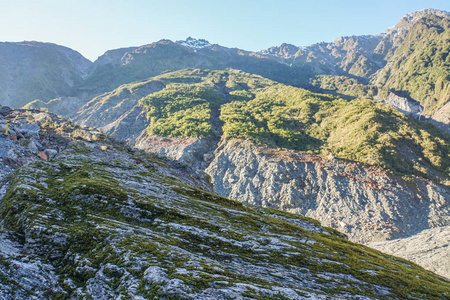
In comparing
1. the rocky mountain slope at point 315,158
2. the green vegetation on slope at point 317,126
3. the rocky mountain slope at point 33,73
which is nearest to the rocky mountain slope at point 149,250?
the rocky mountain slope at point 315,158

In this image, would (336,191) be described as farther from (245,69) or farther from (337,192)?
(245,69)

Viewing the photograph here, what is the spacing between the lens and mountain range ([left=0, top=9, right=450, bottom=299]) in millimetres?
4914

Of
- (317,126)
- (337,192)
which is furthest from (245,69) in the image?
(337,192)

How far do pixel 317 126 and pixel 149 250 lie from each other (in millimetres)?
48842

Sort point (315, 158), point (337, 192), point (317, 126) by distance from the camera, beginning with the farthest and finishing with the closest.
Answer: point (317, 126), point (315, 158), point (337, 192)

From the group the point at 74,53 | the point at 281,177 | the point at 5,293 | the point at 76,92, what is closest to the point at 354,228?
the point at 281,177

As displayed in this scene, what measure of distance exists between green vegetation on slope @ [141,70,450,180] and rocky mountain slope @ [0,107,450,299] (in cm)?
3269

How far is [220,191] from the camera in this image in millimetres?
36469

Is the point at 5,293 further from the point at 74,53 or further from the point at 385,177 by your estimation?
the point at 74,53

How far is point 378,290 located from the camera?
612cm

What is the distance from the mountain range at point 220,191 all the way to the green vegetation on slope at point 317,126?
30 cm

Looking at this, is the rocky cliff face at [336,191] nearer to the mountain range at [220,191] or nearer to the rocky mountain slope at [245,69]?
the mountain range at [220,191]

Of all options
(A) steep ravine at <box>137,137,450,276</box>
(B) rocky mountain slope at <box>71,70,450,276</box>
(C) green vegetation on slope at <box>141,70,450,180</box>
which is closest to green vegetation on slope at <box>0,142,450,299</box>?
(A) steep ravine at <box>137,137,450,276</box>

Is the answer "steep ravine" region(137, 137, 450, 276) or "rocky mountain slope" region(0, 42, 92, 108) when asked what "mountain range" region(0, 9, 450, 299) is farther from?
"rocky mountain slope" region(0, 42, 92, 108)
